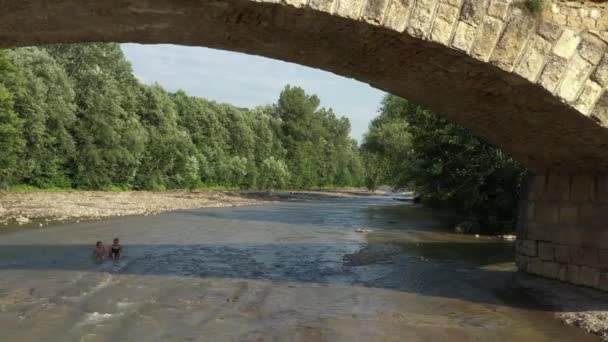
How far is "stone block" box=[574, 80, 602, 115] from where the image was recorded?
587cm

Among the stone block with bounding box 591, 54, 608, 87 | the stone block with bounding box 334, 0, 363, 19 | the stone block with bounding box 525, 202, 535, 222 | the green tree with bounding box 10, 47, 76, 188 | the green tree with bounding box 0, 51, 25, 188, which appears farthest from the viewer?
the green tree with bounding box 10, 47, 76, 188

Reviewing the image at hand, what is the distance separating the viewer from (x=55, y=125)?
3366cm

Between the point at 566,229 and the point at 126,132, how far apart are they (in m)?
35.0

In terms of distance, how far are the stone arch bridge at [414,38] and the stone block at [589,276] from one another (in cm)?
221

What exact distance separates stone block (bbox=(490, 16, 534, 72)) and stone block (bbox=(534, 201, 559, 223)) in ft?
17.3

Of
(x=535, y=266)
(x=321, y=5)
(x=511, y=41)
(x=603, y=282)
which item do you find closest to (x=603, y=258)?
(x=603, y=282)

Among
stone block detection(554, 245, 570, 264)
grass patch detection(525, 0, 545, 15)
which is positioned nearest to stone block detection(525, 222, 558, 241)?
stone block detection(554, 245, 570, 264)

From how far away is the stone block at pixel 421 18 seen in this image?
5340 mm

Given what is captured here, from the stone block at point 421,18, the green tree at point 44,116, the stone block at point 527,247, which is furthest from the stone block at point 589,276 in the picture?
the green tree at point 44,116

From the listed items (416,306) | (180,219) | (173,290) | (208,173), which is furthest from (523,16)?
(208,173)

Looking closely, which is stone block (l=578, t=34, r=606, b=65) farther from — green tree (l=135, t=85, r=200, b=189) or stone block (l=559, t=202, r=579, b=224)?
green tree (l=135, t=85, r=200, b=189)

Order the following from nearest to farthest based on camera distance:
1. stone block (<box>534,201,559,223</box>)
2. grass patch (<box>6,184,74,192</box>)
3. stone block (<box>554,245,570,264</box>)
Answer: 1. stone block (<box>554,245,570,264</box>)
2. stone block (<box>534,201,559,223</box>)
3. grass patch (<box>6,184,74,192</box>)

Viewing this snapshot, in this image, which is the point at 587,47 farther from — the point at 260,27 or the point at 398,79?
the point at 260,27

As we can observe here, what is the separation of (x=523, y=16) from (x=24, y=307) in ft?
28.2
